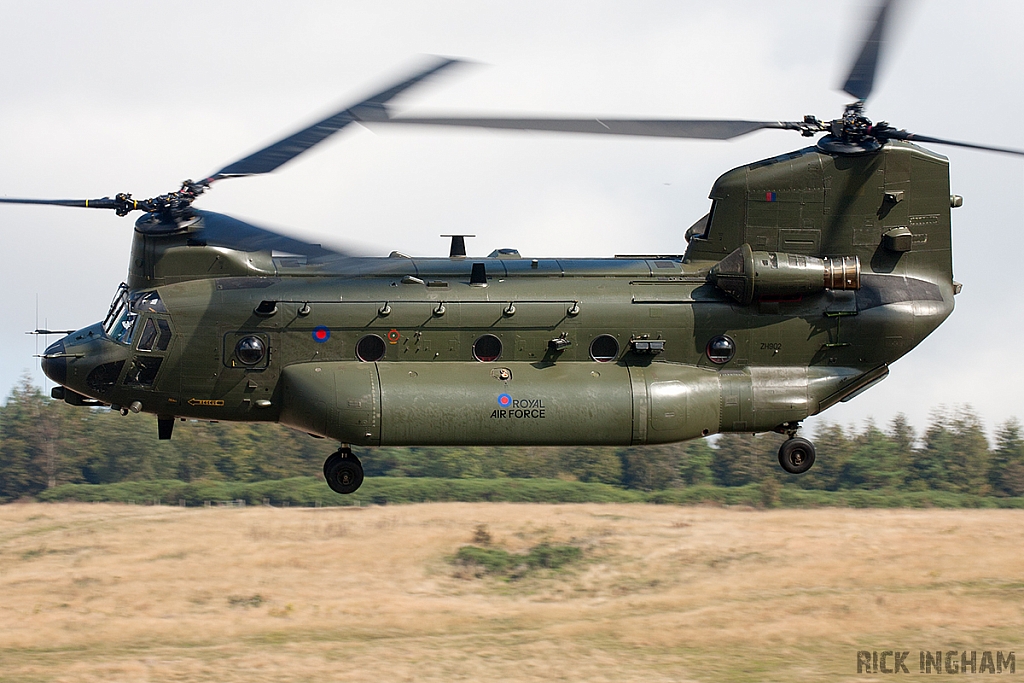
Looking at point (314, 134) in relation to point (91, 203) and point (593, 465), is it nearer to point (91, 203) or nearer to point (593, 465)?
point (91, 203)

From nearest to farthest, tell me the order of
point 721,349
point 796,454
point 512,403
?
point 512,403 < point 721,349 < point 796,454

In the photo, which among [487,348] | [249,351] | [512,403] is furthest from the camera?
[487,348]

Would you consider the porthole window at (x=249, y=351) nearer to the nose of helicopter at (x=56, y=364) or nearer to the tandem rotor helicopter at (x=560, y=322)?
the tandem rotor helicopter at (x=560, y=322)

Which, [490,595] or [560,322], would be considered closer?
[560,322]

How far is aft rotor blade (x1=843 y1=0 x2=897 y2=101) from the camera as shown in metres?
16.4

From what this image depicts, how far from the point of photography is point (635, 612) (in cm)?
3584

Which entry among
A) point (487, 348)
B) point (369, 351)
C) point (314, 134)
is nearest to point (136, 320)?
point (369, 351)

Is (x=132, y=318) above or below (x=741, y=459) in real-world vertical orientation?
above

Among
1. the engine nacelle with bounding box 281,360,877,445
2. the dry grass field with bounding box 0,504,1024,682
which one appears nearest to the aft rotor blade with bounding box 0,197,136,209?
the engine nacelle with bounding box 281,360,877,445

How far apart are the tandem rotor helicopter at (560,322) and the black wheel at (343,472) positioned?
0.03m

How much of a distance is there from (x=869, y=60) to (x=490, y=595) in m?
23.9

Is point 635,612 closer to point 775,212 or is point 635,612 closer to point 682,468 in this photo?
point 775,212

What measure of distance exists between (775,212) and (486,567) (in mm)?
23079

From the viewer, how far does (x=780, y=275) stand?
17.7 metres
